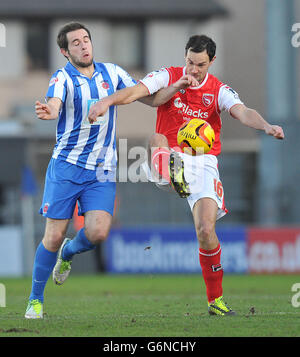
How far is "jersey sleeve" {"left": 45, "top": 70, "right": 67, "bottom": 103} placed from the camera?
8.06 m

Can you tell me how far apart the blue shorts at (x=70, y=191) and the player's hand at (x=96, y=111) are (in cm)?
78

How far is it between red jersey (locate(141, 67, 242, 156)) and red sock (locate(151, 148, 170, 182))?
150 millimetres

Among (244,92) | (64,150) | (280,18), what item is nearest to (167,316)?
(64,150)

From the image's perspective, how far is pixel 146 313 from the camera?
8812mm

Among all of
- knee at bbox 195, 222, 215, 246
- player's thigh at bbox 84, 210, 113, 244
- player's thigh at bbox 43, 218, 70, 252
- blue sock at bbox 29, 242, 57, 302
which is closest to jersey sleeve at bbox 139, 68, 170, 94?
player's thigh at bbox 84, 210, 113, 244

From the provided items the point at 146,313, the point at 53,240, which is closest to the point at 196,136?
the point at 53,240

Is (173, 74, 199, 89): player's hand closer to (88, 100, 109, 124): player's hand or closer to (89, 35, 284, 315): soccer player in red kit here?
(89, 35, 284, 315): soccer player in red kit

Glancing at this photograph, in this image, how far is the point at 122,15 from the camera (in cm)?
3016

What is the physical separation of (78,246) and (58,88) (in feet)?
4.98

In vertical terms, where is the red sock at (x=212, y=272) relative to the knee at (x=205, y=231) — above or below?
below

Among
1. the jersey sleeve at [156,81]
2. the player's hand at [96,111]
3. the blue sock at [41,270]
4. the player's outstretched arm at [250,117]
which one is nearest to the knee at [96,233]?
the blue sock at [41,270]

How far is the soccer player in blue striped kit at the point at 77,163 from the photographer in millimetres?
8234

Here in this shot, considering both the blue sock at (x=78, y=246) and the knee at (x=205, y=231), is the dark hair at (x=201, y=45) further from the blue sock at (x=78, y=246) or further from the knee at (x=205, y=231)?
the blue sock at (x=78, y=246)

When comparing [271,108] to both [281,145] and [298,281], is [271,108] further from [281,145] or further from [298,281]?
[298,281]
